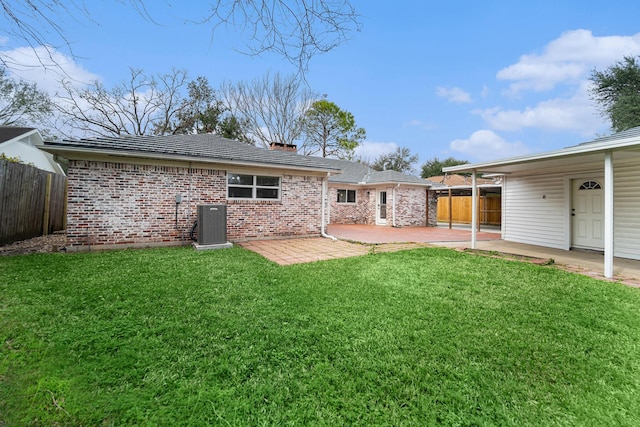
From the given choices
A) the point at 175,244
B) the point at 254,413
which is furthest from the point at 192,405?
the point at 175,244

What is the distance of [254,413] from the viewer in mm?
1832

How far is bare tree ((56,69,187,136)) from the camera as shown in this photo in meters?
18.2

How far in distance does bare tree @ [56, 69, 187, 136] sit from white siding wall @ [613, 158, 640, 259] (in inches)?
923

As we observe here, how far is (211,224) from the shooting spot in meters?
7.77

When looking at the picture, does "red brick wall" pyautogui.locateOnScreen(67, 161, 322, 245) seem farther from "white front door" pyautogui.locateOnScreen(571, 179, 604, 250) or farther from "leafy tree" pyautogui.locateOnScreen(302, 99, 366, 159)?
"leafy tree" pyautogui.locateOnScreen(302, 99, 366, 159)

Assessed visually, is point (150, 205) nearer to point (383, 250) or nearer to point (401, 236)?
point (383, 250)

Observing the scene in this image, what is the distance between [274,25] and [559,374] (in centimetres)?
373

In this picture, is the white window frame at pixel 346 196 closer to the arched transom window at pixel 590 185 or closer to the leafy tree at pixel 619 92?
the arched transom window at pixel 590 185

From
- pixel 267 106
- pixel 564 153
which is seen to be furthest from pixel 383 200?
pixel 267 106

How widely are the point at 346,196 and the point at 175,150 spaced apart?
1110 cm

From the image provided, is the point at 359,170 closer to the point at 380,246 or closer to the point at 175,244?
the point at 380,246

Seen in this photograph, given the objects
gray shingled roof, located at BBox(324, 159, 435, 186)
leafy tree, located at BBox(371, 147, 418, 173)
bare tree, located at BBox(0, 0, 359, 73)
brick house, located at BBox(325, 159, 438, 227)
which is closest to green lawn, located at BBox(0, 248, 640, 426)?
bare tree, located at BBox(0, 0, 359, 73)

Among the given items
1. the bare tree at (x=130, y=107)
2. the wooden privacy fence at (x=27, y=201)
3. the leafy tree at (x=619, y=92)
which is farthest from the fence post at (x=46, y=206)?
the leafy tree at (x=619, y=92)

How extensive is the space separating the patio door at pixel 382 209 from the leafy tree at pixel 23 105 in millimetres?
17612
